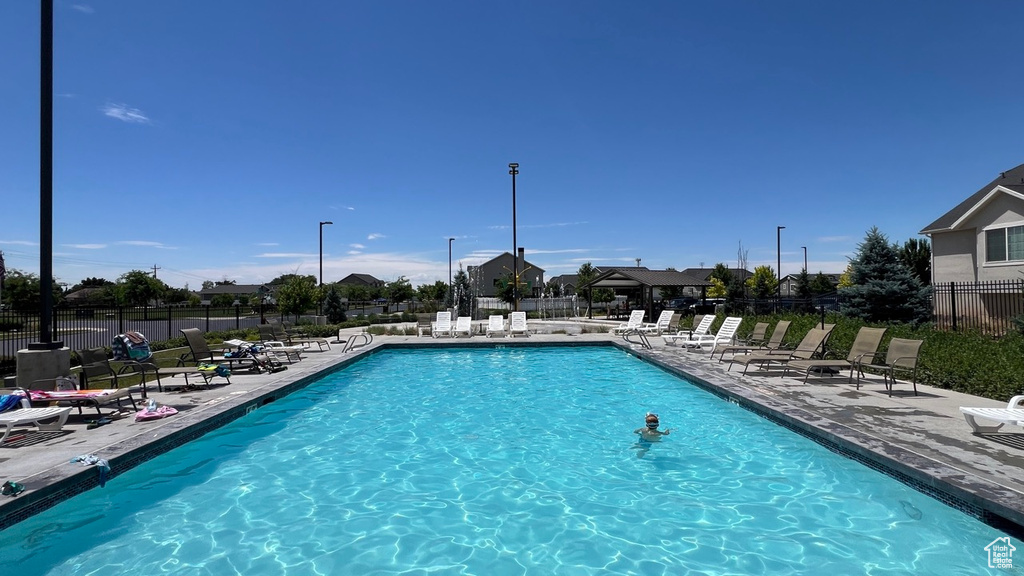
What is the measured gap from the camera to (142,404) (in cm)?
754

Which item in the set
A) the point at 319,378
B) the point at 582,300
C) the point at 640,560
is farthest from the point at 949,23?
the point at 582,300

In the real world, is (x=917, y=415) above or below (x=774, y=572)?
above

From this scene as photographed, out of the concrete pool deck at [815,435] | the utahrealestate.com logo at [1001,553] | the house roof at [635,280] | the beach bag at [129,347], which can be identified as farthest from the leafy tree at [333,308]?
the utahrealestate.com logo at [1001,553]

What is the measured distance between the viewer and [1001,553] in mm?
3719

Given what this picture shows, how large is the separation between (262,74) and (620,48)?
1067 cm

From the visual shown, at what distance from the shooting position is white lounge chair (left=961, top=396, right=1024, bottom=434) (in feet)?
16.4

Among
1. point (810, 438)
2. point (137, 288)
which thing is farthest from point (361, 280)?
point (810, 438)

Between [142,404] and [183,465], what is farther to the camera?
[142,404]

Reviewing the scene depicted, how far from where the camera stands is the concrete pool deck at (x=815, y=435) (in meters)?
4.21

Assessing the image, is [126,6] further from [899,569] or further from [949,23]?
[949,23]

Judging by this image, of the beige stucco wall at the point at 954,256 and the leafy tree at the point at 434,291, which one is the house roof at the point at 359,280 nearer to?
the leafy tree at the point at 434,291

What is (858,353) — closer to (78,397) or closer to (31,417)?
(78,397)

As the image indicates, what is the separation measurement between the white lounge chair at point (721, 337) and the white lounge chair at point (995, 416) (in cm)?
752

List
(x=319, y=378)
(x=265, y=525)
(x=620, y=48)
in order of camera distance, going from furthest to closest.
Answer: (x=620, y=48), (x=319, y=378), (x=265, y=525)
